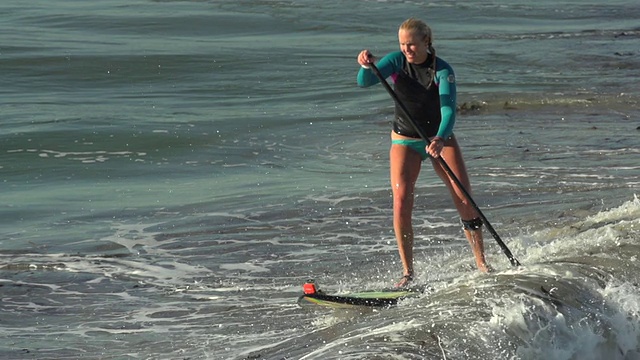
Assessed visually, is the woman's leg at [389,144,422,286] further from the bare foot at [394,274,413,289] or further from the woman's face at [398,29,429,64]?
the woman's face at [398,29,429,64]

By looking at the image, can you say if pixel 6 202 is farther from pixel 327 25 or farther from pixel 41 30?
pixel 327 25

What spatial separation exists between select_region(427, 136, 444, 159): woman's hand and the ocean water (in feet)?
3.08

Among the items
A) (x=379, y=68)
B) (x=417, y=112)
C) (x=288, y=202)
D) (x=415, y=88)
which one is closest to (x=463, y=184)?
(x=417, y=112)

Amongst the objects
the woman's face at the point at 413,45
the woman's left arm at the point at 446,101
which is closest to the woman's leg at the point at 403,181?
the woman's left arm at the point at 446,101

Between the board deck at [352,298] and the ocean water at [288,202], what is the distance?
12 centimetres

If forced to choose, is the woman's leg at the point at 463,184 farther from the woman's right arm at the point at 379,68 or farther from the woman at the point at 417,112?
the woman's right arm at the point at 379,68

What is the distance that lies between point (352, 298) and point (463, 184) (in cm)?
117

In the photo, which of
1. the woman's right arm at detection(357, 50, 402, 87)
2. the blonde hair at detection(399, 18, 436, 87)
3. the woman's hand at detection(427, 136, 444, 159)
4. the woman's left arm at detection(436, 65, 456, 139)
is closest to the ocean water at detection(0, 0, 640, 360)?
the woman's hand at detection(427, 136, 444, 159)

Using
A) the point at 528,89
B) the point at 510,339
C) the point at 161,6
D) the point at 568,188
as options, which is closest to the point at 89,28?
the point at 161,6

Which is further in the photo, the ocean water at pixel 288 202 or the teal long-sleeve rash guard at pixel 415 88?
the teal long-sleeve rash guard at pixel 415 88

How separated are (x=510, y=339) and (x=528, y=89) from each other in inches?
592

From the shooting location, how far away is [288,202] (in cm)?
1332

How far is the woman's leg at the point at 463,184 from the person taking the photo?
8.80 m

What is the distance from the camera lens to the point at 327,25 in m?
32.3
